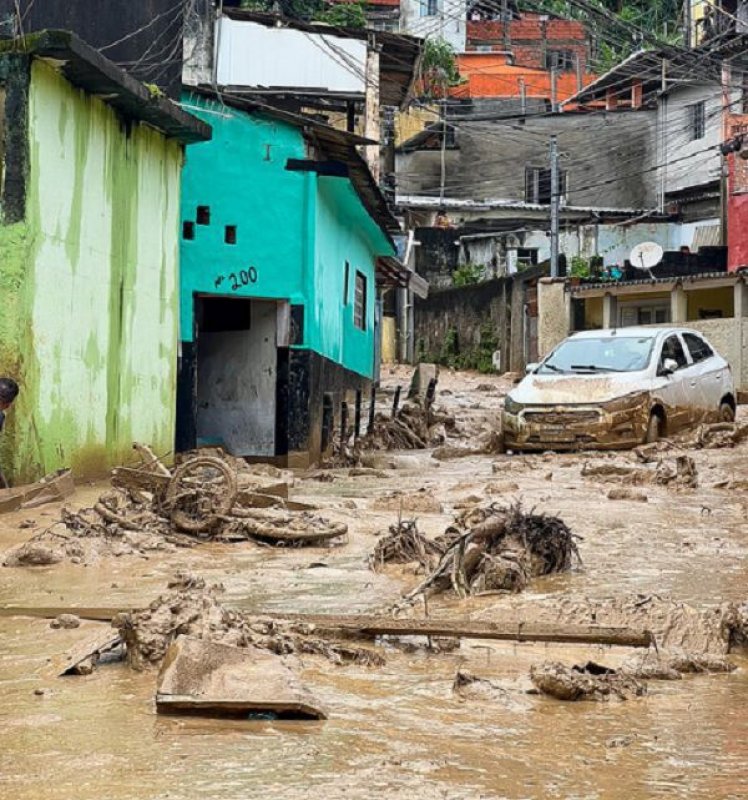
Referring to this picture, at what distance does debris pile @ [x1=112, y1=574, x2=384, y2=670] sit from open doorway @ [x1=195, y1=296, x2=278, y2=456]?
1201cm

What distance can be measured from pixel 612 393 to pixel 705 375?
2.49m

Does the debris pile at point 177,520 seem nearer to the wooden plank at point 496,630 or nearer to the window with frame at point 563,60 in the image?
the wooden plank at point 496,630

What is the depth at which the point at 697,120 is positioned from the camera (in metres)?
46.0

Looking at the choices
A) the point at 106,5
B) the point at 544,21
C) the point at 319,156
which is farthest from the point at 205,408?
the point at 544,21

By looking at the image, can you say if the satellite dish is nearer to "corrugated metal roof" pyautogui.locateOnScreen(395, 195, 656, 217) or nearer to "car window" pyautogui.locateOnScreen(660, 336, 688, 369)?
"corrugated metal roof" pyautogui.locateOnScreen(395, 195, 656, 217)

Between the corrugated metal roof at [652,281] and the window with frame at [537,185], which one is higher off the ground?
the window with frame at [537,185]

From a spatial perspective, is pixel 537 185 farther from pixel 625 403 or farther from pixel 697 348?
pixel 625 403

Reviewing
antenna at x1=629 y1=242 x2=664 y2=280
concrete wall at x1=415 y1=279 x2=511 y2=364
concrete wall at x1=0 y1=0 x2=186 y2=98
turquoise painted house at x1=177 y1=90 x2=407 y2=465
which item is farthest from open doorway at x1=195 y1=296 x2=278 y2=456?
concrete wall at x1=415 y1=279 x2=511 y2=364

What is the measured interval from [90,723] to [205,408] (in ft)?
46.2

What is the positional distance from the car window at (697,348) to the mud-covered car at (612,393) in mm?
22

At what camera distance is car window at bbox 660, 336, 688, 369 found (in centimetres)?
1791

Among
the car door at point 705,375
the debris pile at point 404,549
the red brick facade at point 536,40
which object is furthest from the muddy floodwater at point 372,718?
the red brick facade at point 536,40

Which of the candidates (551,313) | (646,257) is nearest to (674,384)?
(646,257)

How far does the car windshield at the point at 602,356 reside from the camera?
57.3 ft
